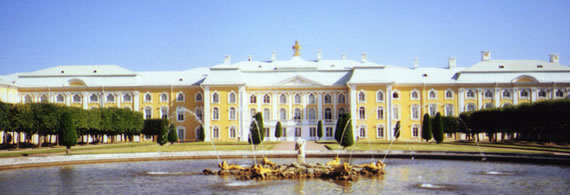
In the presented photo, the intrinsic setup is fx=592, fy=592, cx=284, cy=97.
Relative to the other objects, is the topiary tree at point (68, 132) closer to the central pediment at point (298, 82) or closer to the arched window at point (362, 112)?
the central pediment at point (298, 82)

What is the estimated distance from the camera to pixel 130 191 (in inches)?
661

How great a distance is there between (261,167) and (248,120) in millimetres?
38054

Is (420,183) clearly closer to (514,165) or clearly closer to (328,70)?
(514,165)

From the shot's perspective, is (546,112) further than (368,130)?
No

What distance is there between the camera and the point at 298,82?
191 ft

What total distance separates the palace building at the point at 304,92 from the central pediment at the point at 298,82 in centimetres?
10

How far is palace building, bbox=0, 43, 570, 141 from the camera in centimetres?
5653

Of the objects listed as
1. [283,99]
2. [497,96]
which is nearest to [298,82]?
[283,99]

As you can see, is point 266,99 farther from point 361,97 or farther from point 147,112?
point 147,112

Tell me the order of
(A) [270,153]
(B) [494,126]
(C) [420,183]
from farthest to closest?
(B) [494,126]
(A) [270,153]
(C) [420,183]

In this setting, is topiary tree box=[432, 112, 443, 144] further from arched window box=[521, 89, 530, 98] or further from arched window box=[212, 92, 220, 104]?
arched window box=[212, 92, 220, 104]

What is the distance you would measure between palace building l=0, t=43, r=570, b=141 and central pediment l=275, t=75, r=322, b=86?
0.10 m

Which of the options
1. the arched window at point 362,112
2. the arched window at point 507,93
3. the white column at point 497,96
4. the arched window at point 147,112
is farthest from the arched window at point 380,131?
the arched window at point 147,112

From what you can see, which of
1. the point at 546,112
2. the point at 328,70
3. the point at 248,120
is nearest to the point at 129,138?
the point at 248,120
